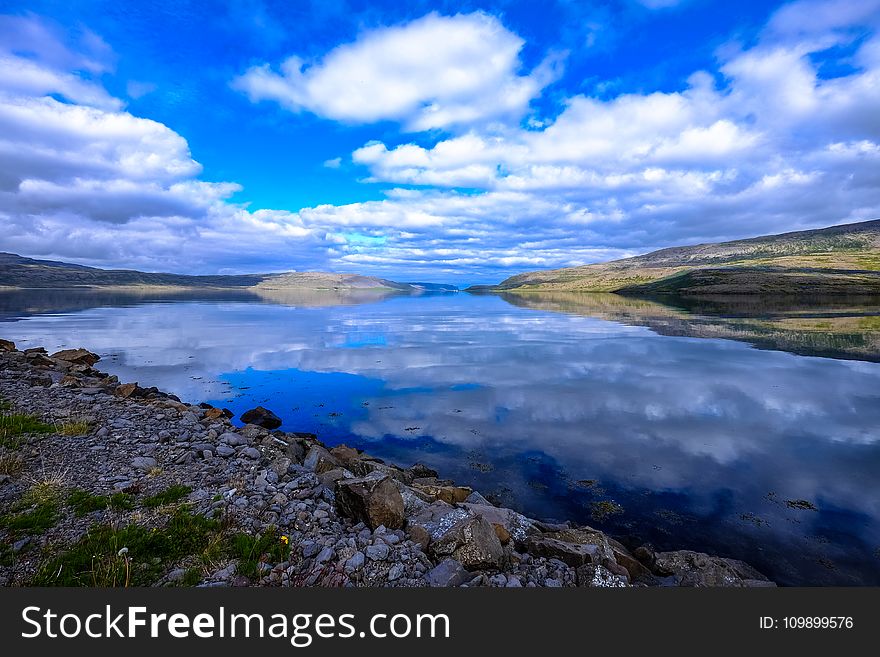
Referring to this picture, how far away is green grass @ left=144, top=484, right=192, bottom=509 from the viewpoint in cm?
872

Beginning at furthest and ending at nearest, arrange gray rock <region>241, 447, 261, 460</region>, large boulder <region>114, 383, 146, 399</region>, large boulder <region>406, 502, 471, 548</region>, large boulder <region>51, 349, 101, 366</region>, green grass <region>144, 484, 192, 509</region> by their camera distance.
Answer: large boulder <region>51, 349, 101, 366</region>, large boulder <region>114, 383, 146, 399</region>, gray rock <region>241, 447, 261, 460</region>, green grass <region>144, 484, 192, 509</region>, large boulder <region>406, 502, 471, 548</region>

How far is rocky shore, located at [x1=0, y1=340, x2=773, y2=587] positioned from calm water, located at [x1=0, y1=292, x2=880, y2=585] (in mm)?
2345

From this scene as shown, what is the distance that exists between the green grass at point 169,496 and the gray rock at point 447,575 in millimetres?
5538

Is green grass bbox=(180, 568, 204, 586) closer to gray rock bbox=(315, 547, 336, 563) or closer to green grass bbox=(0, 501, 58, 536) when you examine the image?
gray rock bbox=(315, 547, 336, 563)


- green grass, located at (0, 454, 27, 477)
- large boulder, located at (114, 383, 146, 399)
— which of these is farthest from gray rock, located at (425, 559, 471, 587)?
large boulder, located at (114, 383, 146, 399)

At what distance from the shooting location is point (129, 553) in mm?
7121

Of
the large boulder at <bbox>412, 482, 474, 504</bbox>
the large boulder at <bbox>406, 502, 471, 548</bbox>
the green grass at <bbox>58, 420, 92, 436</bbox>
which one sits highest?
the green grass at <bbox>58, 420, 92, 436</bbox>

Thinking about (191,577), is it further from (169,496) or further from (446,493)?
(446,493)

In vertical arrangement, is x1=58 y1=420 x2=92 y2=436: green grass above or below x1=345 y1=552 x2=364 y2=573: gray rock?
above

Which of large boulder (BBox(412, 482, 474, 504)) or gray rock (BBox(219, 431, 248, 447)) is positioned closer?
large boulder (BBox(412, 482, 474, 504))

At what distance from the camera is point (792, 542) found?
443 inches

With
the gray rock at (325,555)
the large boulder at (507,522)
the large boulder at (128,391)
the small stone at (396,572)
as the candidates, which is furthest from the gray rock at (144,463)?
the large boulder at (128,391)

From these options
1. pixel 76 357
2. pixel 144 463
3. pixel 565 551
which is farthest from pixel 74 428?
pixel 76 357

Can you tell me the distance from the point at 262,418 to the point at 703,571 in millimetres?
17780
